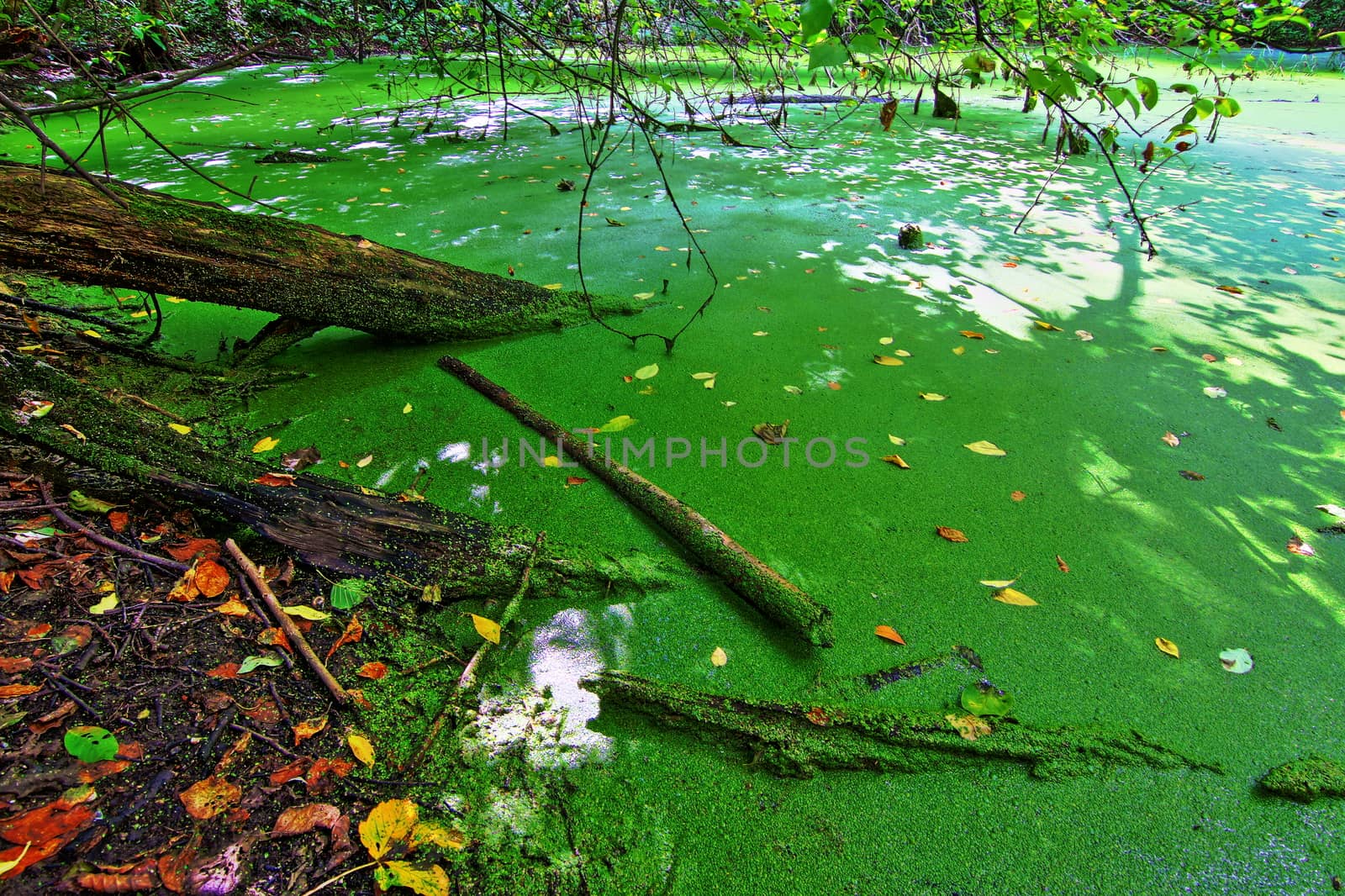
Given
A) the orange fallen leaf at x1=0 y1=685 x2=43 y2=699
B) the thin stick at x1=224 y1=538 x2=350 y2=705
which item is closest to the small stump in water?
the thin stick at x1=224 y1=538 x2=350 y2=705

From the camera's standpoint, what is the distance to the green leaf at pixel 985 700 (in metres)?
1.27

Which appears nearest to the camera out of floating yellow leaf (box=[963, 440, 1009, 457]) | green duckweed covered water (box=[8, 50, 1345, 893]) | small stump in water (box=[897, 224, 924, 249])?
green duckweed covered water (box=[8, 50, 1345, 893])

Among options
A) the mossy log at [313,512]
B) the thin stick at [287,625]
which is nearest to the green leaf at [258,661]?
the thin stick at [287,625]

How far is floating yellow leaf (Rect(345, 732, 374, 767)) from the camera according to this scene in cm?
110

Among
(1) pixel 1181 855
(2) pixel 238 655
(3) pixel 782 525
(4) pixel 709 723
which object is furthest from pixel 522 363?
(1) pixel 1181 855

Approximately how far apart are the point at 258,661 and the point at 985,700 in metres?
1.44

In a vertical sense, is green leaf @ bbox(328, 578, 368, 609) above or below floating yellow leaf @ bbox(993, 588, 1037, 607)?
above

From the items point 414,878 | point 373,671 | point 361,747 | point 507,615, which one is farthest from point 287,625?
point 414,878

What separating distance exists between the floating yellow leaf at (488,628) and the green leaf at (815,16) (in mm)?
1250

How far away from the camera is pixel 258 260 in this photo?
2.13 metres

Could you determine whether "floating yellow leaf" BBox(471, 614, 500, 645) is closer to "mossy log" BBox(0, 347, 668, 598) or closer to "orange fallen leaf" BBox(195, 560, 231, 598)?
"mossy log" BBox(0, 347, 668, 598)

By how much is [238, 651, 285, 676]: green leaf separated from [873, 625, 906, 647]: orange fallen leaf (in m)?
1.25

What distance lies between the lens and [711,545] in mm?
1568

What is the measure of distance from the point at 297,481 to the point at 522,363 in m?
1.05
